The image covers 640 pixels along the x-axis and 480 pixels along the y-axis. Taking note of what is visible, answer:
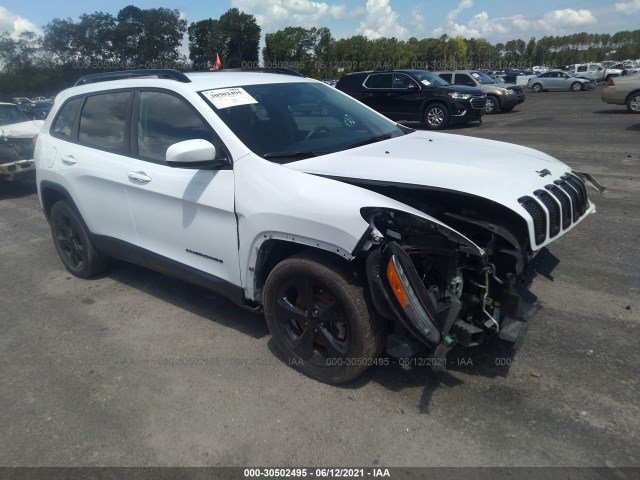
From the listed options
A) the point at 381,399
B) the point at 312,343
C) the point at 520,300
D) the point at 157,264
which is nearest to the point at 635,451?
the point at 520,300

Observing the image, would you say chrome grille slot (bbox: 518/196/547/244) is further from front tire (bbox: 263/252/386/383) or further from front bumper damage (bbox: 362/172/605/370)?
front tire (bbox: 263/252/386/383)

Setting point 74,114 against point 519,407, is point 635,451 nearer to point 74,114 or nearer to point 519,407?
point 519,407

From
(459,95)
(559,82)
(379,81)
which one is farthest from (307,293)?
(559,82)

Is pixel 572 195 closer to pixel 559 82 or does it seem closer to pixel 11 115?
pixel 11 115

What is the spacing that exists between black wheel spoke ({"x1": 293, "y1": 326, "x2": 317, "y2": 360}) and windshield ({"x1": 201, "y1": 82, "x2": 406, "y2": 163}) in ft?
3.64

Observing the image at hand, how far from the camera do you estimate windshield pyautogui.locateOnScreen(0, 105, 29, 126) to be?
10212 mm

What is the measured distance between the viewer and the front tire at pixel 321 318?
2.75 metres

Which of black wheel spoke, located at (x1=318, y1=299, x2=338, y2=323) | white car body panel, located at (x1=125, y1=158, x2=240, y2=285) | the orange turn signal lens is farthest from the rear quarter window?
the orange turn signal lens

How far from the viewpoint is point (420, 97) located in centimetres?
1577

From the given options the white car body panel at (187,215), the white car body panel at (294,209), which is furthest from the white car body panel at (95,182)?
the white car body panel at (294,209)

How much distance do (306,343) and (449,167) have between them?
1415mm

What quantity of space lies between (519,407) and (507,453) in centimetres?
39

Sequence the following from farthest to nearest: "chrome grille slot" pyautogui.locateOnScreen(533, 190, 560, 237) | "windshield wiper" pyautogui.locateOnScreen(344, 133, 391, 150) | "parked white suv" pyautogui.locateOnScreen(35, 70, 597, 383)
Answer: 1. "windshield wiper" pyautogui.locateOnScreen(344, 133, 391, 150)
2. "chrome grille slot" pyautogui.locateOnScreen(533, 190, 560, 237)
3. "parked white suv" pyautogui.locateOnScreen(35, 70, 597, 383)

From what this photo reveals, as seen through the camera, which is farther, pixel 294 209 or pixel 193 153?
pixel 193 153
